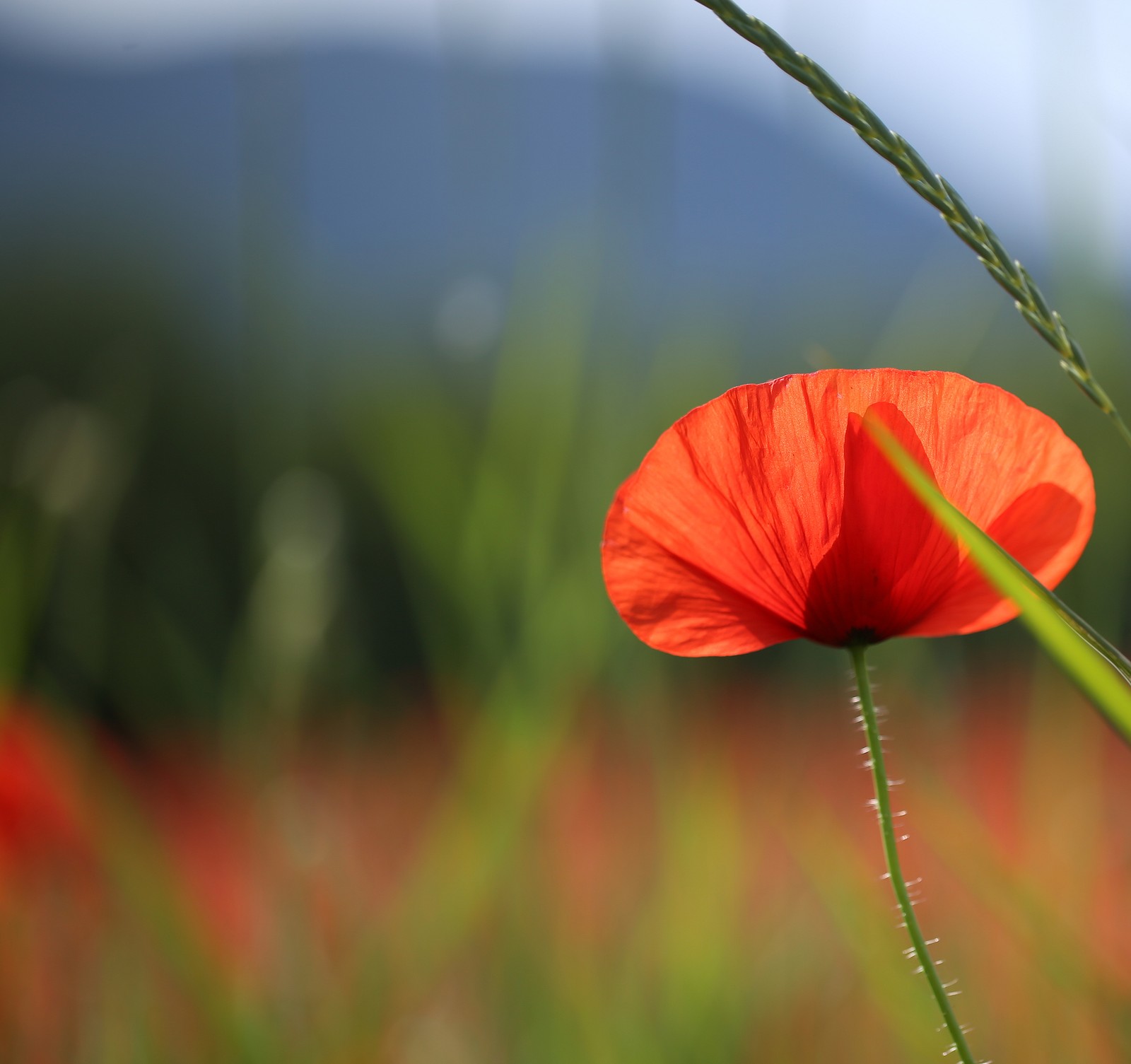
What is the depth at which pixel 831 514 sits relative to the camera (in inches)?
7.5

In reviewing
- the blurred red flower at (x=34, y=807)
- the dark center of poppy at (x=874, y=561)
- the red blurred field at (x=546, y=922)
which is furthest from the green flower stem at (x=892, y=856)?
the blurred red flower at (x=34, y=807)

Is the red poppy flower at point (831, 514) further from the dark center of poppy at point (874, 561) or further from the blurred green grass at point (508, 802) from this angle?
the blurred green grass at point (508, 802)

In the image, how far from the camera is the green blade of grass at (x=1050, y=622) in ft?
0.36

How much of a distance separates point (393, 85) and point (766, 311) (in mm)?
3498

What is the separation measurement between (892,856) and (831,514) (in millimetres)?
64

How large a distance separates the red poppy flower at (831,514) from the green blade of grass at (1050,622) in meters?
0.04

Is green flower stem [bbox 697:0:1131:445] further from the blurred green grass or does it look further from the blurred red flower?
the blurred red flower

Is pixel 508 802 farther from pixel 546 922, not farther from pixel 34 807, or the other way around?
pixel 34 807

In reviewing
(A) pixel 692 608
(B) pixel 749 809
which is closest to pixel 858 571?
(A) pixel 692 608

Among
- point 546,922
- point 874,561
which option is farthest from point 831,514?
point 546,922

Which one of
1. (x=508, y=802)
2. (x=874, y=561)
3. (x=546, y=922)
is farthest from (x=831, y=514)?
(x=546, y=922)

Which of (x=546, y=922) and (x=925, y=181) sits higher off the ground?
(x=925, y=181)

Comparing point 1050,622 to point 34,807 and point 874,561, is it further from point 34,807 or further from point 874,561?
point 34,807

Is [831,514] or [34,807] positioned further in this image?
[34,807]
